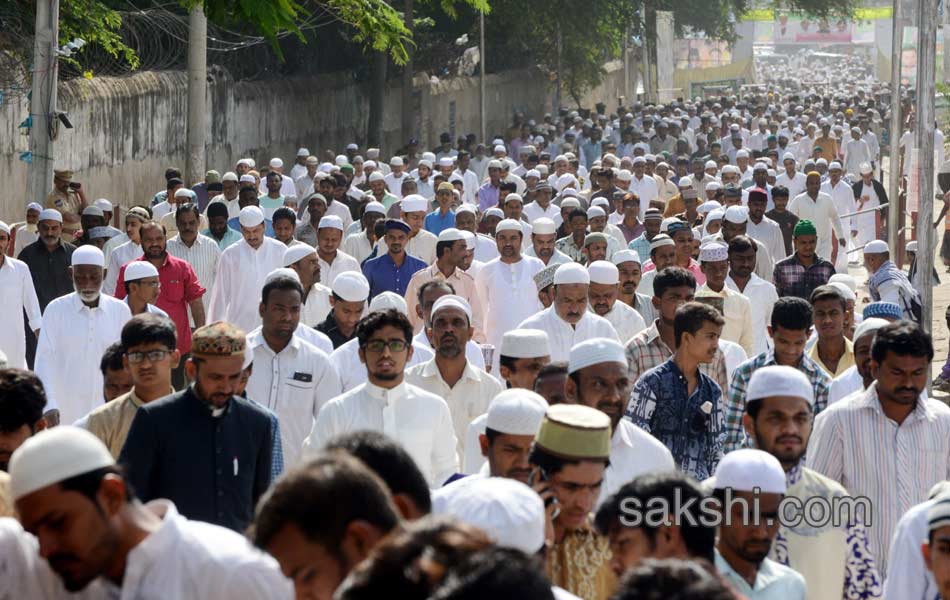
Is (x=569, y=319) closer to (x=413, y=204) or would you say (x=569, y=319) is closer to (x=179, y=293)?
(x=179, y=293)

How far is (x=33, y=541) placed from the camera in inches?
156

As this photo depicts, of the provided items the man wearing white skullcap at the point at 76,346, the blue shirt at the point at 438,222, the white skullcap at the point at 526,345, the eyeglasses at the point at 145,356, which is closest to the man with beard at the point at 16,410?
the eyeglasses at the point at 145,356

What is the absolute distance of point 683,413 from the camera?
7.35m

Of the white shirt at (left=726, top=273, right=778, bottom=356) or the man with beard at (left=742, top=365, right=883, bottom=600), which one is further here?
the white shirt at (left=726, top=273, right=778, bottom=356)

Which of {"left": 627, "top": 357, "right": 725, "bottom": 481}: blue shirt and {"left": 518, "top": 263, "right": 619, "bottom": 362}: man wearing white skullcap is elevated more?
{"left": 518, "top": 263, "right": 619, "bottom": 362}: man wearing white skullcap

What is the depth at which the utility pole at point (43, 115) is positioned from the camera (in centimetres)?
1479

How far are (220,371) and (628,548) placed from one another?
6.90 ft

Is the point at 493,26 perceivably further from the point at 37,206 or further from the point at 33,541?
the point at 33,541

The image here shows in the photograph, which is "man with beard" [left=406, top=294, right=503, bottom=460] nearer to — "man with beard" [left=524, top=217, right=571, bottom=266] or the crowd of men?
the crowd of men

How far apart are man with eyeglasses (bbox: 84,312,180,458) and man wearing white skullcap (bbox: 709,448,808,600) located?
241cm

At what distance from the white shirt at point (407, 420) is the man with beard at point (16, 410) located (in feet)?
4.55

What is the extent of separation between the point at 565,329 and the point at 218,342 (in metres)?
3.47

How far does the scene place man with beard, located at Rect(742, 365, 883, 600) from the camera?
563cm

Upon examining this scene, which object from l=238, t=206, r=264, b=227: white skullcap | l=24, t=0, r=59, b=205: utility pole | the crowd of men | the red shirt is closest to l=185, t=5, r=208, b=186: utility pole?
l=24, t=0, r=59, b=205: utility pole
